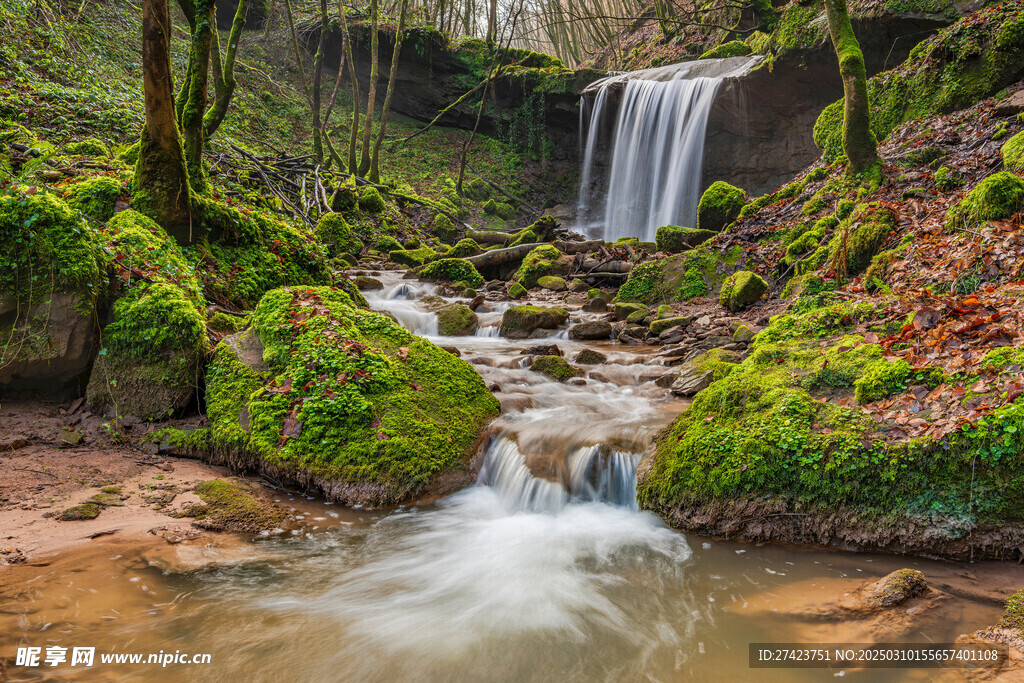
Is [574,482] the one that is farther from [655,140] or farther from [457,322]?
[655,140]

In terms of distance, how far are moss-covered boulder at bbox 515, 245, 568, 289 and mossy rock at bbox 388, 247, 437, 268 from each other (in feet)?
8.90

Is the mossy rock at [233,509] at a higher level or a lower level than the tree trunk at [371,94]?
lower

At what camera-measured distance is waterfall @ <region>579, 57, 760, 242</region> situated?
65.9 ft

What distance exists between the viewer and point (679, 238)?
530 inches

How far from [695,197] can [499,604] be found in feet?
64.0

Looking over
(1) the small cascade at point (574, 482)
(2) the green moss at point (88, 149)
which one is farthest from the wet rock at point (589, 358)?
(2) the green moss at point (88, 149)

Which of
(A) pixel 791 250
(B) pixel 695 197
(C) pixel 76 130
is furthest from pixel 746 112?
(C) pixel 76 130

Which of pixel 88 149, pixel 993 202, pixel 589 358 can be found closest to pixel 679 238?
pixel 589 358

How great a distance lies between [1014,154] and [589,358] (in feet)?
20.5

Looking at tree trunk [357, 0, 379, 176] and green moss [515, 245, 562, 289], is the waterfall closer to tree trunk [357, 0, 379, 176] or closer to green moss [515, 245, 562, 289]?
green moss [515, 245, 562, 289]

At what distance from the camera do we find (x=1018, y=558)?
10.6 feet

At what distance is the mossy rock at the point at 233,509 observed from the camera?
3859mm

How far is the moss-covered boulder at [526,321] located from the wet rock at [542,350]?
3.37 ft

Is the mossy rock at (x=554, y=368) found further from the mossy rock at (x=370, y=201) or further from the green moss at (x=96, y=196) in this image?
the mossy rock at (x=370, y=201)
